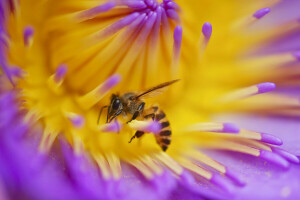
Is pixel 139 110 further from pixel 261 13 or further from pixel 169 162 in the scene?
pixel 261 13

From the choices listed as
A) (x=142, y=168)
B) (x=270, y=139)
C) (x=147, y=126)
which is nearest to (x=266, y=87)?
(x=270, y=139)

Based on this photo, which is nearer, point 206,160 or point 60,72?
point 60,72

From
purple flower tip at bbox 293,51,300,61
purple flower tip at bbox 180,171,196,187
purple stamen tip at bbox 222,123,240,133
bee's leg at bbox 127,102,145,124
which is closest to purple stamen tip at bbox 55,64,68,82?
bee's leg at bbox 127,102,145,124

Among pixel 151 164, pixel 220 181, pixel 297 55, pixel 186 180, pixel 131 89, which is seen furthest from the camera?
pixel 297 55

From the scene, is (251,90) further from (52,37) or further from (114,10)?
(52,37)

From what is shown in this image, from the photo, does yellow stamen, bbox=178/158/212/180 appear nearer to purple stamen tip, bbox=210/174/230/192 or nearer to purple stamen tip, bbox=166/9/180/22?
purple stamen tip, bbox=210/174/230/192

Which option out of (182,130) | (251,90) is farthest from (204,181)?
(251,90)

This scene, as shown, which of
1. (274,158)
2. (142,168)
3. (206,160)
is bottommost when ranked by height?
(142,168)
